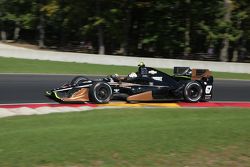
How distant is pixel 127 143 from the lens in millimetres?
6973

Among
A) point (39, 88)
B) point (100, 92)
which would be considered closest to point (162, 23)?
point (39, 88)

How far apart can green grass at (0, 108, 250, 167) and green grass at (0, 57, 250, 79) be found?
1305 centimetres

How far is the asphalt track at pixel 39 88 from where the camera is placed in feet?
45.6

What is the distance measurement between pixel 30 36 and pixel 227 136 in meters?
49.8

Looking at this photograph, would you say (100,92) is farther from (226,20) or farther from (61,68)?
(226,20)

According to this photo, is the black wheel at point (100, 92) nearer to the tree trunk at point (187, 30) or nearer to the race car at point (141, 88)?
the race car at point (141, 88)

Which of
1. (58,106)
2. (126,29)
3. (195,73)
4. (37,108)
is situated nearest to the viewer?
(37,108)

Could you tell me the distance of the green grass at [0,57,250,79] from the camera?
2228 cm

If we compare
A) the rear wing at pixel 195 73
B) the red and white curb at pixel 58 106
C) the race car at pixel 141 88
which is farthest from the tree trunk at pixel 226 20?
the race car at pixel 141 88

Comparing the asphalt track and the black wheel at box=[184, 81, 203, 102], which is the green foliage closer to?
the asphalt track

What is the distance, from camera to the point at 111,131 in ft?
25.7

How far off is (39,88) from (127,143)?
30.8ft

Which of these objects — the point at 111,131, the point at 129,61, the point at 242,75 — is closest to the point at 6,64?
the point at 129,61

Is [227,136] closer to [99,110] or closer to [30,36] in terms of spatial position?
[99,110]
